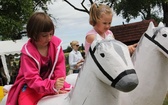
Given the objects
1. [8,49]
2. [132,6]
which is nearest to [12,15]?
[8,49]

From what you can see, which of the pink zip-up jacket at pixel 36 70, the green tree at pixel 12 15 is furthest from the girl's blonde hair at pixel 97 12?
the green tree at pixel 12 15

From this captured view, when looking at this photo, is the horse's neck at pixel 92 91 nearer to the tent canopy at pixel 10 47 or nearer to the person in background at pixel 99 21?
the person in background at pixel 99 21

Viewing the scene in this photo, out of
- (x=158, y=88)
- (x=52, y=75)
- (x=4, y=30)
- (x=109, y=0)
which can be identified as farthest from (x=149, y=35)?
(x=109, y=0)

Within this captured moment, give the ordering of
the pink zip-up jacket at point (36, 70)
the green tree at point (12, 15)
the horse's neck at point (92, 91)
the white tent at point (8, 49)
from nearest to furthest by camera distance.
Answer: the horse's neck at point (92, 91), the pink zip-up jacket at point (36, 70), the green tree at point (12, 15), the white tent at point (8, 49)

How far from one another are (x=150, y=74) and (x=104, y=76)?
1.03 m

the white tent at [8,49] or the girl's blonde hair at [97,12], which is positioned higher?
the girl's blonde hair at [97,12]

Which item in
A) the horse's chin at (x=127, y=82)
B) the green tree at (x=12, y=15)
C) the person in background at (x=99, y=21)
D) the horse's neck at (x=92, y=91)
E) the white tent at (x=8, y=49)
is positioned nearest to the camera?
the horse's chin at (x=127, y=82)

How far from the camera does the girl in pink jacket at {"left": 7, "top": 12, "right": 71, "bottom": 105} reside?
9.05 ft

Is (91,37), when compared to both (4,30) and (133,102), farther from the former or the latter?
(4,30)

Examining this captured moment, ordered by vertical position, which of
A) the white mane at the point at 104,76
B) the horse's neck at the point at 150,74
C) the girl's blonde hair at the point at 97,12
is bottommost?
the horse's neck at the point at 150,74

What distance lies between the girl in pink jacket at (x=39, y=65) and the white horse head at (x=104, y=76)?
0.82ft

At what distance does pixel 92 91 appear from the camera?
2467 millimetres

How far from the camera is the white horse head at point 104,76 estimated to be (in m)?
2.23

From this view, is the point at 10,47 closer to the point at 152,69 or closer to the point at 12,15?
the point at 12,15
